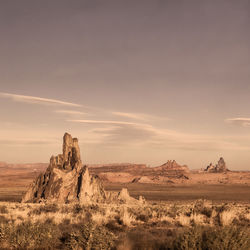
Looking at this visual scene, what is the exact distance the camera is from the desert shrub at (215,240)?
712cm

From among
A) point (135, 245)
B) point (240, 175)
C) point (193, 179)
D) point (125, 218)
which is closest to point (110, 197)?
point (125, 218)

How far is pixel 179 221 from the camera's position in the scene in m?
14.4

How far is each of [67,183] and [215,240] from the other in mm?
31729

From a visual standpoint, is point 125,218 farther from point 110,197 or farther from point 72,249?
point 110,197

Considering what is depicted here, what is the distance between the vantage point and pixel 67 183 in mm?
37219

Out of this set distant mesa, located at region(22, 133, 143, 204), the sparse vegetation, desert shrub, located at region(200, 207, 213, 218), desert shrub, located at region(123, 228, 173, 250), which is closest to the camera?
the sparse vegetation

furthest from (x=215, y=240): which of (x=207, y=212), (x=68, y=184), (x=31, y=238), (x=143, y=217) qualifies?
(x=68, y=184)

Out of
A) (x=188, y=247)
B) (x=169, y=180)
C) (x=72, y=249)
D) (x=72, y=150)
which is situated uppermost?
(x=72, y=150)

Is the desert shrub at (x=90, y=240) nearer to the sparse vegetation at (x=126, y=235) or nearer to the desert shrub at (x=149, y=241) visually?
the sparse vegetation at (x=126, y=235)

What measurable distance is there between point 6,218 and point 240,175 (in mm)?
111298

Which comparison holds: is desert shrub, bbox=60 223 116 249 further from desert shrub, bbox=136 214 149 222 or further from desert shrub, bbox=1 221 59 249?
desert shrub, bbox=136 214 149 222

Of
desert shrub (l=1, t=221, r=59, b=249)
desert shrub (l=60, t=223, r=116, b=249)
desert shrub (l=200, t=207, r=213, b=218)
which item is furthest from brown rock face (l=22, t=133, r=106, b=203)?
desert shrub (l=60, t=223, r=116, b=249)

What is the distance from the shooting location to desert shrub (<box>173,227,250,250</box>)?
712cm

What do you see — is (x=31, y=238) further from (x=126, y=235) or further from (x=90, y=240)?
(x=126, y=235)
